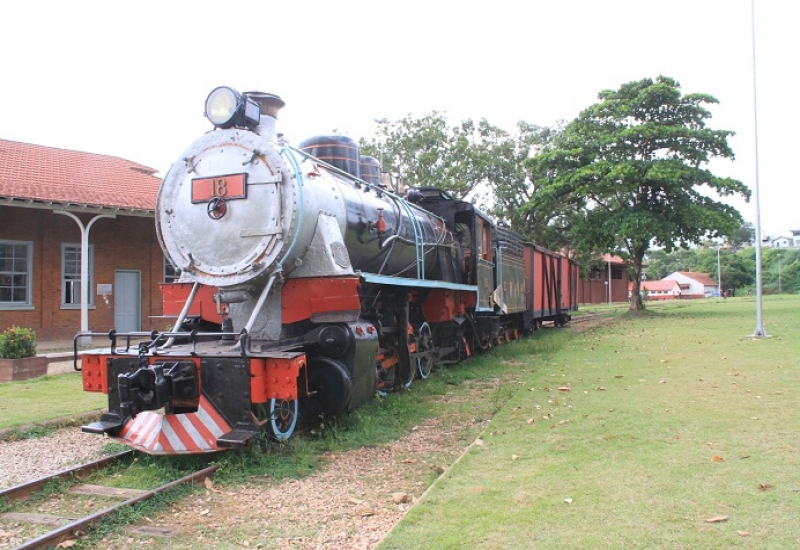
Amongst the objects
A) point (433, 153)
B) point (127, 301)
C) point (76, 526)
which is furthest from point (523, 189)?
point (76, 526)

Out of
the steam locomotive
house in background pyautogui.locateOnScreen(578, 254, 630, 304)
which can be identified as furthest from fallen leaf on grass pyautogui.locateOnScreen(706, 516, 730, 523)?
house in background pyautogui.locateOnScreen(578, 254, 630, 304)

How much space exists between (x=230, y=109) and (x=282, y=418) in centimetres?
307

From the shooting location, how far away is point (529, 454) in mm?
5465

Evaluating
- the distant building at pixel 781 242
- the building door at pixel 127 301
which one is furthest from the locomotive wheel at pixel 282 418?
the distant building at pixel 781 242

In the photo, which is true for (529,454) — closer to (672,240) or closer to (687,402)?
(687,402)

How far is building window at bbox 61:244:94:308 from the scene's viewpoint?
15.2 m

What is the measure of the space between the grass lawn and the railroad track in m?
1.94

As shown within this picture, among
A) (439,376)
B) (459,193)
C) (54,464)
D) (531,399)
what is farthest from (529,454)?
(459,193)

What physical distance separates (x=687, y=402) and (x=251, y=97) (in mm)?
5964

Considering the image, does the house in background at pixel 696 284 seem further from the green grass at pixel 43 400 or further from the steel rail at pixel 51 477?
the steel rail at pixel 51 477

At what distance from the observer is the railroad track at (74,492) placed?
3834mm

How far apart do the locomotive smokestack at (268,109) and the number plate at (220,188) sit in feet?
2.18

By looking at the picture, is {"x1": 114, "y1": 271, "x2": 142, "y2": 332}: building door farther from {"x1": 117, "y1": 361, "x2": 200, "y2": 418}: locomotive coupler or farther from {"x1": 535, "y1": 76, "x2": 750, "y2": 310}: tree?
{"x1": 535, "y1": 76, "x2": 750, "y2": 310}: tree

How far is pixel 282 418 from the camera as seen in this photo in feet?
20.1
